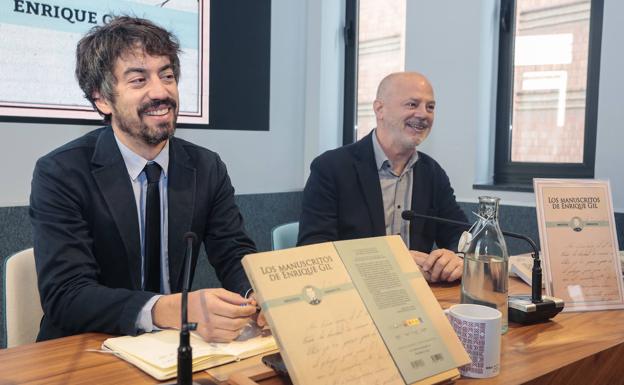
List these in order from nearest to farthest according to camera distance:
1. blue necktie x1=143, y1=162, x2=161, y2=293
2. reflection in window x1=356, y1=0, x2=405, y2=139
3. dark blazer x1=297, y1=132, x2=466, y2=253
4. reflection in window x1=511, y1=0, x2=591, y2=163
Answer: blue necktie x1=143, y1=162, x2=161, y2=293, dark blazer x1=297, y1=132, x2=466, y2=253, reflection in window x1=511, y1=0, x2=591, y2=163, reflection in window x1=356, y1=0, x2=405, y2=139

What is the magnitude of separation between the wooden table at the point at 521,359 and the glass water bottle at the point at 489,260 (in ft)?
0.26

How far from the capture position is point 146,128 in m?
1.43

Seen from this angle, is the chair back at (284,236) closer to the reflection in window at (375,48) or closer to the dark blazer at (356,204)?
the dark blazer at (356,204)

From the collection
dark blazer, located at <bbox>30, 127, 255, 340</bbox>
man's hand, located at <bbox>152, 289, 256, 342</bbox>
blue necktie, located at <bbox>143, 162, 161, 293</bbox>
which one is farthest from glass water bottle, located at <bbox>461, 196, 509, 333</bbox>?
blue necktie, located at <bbox>143, 162, 161, 293</bbox>

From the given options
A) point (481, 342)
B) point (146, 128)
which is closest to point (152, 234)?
point (146, 128)

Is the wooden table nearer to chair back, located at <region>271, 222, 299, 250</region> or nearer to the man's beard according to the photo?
the man's beard

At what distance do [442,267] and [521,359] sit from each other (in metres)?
0.50

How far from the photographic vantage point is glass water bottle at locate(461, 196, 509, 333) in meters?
1.08

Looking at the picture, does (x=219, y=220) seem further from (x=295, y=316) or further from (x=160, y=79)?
(x=295, y=316)

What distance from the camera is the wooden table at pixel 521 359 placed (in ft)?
2.73

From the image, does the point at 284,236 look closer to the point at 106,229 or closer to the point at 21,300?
the point at 106,229

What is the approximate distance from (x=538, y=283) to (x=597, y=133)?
1252mm

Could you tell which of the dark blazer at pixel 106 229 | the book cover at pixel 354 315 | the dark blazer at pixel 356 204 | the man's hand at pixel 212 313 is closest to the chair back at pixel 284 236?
the dark blazer at pixel 356 204

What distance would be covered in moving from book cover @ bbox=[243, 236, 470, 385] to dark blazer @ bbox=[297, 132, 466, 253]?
1020mm
